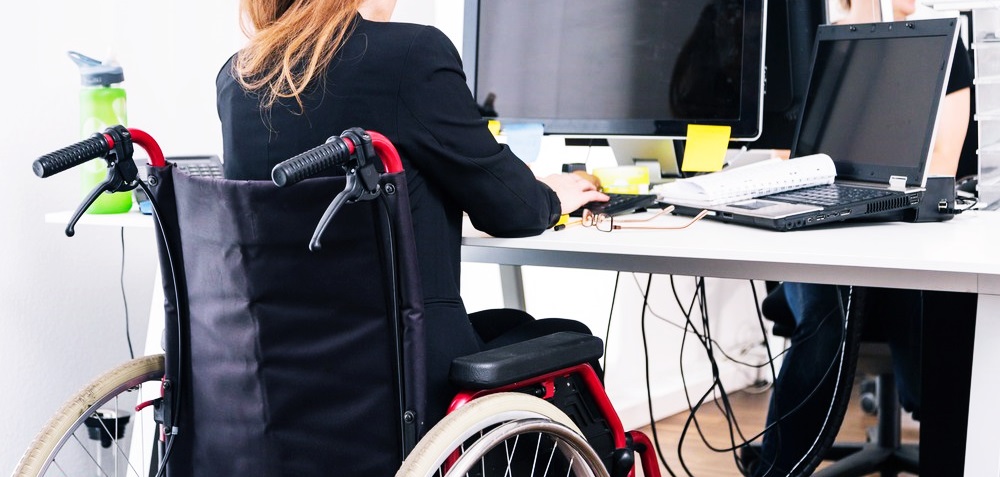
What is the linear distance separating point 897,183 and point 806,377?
77 centimetres

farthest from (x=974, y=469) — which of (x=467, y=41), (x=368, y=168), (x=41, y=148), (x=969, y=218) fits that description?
(x=41, y=148)

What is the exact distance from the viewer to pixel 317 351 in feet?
3.54

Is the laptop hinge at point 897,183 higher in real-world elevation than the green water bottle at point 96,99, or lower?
lower

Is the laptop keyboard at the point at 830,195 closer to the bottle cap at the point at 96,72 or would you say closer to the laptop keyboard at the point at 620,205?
the laptop keyboard at the point at 620,205

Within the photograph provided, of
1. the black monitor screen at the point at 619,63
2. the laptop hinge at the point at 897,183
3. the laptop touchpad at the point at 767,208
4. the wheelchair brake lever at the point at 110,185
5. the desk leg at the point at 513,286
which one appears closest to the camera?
the wheelchair brake lever at the point at 110,185

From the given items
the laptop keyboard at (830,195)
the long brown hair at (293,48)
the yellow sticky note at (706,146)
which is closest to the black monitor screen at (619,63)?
the yellow sticky note at (706,146)

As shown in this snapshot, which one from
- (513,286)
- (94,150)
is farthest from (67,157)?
(513,286)

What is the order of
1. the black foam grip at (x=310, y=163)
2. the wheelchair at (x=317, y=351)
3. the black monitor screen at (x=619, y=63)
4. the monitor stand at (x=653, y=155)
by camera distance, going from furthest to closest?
the monitor stand at (x=653, y=155), the black monitor screen at (x=619, y=63), the wheelchair at (x=317, y=351), the black foam grip at (x=310, y=163)

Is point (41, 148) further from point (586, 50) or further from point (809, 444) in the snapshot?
point (809, 444)

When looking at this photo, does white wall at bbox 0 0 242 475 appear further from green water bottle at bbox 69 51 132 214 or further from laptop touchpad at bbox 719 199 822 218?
laptop touchpad at bbox 719 199 822 218

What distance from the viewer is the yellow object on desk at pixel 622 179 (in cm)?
175

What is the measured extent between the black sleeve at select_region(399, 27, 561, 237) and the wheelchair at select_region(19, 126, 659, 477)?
109 mm

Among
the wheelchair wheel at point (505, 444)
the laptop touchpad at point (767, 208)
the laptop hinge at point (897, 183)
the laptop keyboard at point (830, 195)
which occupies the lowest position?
the wheelchair wheel at point (505, 444)

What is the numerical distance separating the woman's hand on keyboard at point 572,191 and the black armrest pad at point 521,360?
29cm
